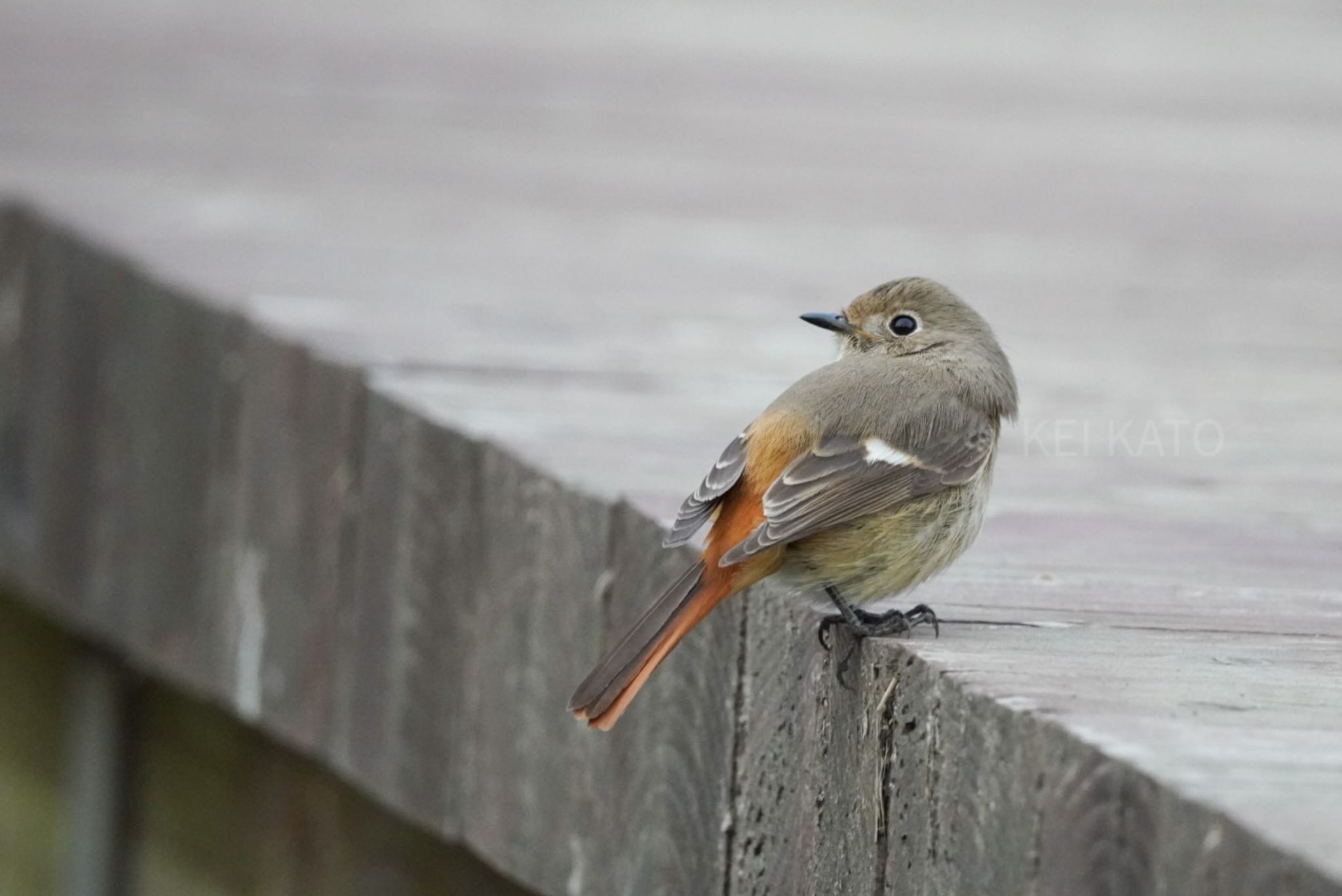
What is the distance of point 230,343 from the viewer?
5203mm

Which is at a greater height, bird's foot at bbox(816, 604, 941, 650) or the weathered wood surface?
bird's foot at bbox(816, 604, 941, 650)

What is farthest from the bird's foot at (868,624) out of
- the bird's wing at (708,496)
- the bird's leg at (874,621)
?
the bird's wing at (708,496)

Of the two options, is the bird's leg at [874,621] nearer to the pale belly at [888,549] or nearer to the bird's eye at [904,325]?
the pale belly at [888,549]

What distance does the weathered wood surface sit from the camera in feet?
9.00

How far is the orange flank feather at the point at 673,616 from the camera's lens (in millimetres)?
3078

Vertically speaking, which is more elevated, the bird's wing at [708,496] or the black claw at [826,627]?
the bird's wing at [708,496]

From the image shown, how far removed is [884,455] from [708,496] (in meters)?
0.32

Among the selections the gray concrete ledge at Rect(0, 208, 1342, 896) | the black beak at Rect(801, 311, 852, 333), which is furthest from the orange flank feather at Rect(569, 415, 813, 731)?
the black beak at Rect(801, 311, 852, 333)

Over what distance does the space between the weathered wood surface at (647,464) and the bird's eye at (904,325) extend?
39 centimetres

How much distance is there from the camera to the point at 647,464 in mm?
4164

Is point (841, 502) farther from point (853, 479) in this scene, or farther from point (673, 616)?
point (673, 616)

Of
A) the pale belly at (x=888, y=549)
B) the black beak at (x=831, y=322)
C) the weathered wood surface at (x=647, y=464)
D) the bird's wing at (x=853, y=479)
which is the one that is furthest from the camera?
the black beak at (x=831, y=322)

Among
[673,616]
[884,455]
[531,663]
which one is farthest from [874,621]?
[531,663]

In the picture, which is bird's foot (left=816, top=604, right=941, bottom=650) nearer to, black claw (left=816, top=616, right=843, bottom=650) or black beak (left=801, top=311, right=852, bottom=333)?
black claw (left=816, top=616, right=843, bottom=650)
